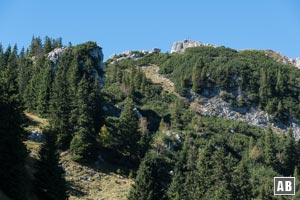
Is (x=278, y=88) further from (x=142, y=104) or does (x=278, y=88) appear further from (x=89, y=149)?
(x=89, y=149)

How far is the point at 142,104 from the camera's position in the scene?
518 ft

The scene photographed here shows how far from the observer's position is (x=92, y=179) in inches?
3356

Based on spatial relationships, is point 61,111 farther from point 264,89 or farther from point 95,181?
point 264,89

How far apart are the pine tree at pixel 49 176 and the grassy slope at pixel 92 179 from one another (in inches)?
586

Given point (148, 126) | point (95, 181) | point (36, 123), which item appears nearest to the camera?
point (95, 181)

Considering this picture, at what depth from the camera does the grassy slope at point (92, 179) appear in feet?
258

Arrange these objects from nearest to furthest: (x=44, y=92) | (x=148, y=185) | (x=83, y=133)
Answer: (x=148, y=185)
(x=83, y=133)
(x=44, y=92)

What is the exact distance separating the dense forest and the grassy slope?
7.43 feet

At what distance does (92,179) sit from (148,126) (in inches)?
2142

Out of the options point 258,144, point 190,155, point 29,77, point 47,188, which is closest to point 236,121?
point 258,144

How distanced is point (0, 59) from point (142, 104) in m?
47.9

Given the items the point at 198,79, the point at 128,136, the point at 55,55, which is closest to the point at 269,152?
the point at 198,79

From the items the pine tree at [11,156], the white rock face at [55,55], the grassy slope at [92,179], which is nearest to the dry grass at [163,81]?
the white rock face at [55,55]

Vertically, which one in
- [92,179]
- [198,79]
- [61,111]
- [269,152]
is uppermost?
[198,79]
